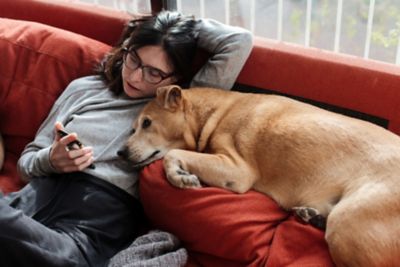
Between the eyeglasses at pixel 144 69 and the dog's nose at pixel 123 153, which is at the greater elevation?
the eyeglasses at pixel 144 69

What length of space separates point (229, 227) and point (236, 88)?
0.68m

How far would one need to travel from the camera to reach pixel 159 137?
5.95 feet

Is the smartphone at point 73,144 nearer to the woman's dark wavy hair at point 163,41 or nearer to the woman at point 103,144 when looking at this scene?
the woman at point 103,144

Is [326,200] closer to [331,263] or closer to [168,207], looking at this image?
[331,263]

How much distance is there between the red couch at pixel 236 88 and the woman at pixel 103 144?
118mm

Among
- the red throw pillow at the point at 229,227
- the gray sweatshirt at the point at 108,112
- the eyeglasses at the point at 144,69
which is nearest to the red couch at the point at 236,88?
the red throw pillow at the point at 229,227

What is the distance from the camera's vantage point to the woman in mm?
1596

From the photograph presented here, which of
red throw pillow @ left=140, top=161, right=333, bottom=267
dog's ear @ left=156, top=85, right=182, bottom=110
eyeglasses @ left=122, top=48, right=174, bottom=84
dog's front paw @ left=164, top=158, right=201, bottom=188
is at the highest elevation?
eyeglasses @ left=122, top=48, right=174, bottom=84

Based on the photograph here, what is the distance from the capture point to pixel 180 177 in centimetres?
163

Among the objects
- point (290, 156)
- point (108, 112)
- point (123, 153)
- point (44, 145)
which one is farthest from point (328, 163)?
point (44, 145)

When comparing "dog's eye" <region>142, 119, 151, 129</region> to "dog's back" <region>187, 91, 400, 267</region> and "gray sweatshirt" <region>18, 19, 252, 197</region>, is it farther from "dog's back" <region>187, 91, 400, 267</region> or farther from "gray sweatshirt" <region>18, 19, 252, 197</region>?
"dog's back" <region>187, 91, 400, 267</region>

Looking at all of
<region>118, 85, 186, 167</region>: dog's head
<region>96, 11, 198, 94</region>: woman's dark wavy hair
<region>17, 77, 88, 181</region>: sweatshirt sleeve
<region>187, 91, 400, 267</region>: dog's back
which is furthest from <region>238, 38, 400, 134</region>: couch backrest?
<region>17, 77, 88, 181</region>: sweatshirt sleeve

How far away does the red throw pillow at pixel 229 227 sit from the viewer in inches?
59.6

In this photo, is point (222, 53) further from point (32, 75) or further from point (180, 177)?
point (32, 75)
